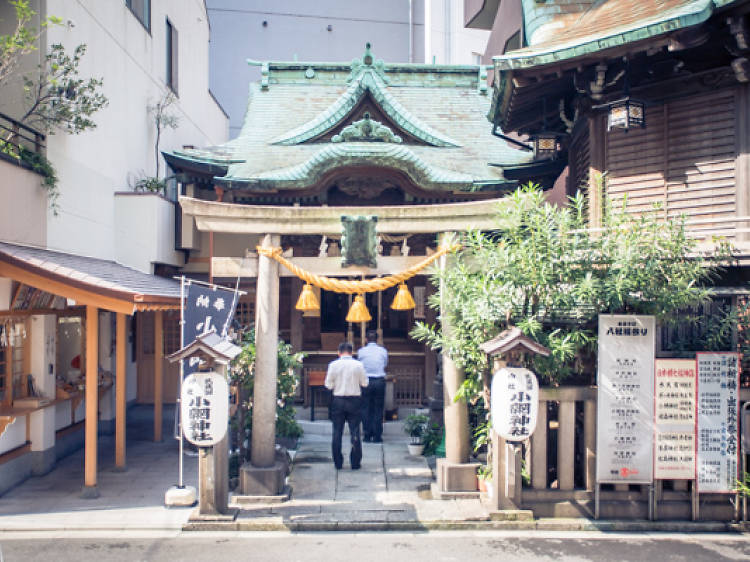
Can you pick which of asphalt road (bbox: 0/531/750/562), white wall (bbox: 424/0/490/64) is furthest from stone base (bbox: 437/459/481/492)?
white wall (bbox: 424/0/490/64)

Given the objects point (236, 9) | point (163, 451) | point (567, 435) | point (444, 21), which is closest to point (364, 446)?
point (163, 451)

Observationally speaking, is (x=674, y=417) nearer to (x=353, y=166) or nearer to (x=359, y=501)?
(x=359, y=501)

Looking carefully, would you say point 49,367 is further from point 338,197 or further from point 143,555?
point 338,197

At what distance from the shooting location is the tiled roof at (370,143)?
12.9 m

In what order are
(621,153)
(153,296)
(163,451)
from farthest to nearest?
(163,451) < (621,153) < (153,296)

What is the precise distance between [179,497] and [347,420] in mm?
3022

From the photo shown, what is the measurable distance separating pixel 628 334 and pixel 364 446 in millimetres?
6186

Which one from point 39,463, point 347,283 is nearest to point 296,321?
point 347,283

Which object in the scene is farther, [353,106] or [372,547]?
[353,106]

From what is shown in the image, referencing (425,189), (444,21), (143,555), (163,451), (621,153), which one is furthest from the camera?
(444,21)

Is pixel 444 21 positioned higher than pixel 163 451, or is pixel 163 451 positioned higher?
pixel 444 21

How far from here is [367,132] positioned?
13.8 m

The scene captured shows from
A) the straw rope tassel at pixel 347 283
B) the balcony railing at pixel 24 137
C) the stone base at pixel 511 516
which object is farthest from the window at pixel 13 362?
the stone base at pixel 511 516

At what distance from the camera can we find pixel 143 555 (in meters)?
7.03
